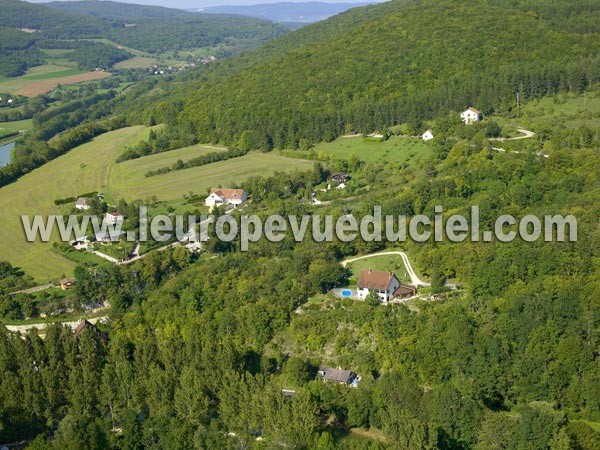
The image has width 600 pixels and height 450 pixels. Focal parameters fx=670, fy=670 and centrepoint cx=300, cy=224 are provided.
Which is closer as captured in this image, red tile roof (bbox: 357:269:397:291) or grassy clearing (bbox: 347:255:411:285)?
red tile roof (bbox: 357:269:397:291)

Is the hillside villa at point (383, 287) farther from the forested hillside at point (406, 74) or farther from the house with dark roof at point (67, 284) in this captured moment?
the forested hillside at point (406, 74)

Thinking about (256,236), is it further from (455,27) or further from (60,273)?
(455,27)

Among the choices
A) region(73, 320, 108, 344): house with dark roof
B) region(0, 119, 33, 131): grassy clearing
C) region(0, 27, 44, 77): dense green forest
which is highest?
region(0, 27, 44, 77): dense green forest

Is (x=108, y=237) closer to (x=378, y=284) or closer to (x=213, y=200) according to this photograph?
(x=213, y=200)

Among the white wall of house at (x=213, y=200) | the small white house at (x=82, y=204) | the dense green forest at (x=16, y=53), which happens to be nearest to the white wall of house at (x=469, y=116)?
the white wall of house at (x=213, y=200)

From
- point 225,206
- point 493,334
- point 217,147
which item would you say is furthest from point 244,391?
point 217,147

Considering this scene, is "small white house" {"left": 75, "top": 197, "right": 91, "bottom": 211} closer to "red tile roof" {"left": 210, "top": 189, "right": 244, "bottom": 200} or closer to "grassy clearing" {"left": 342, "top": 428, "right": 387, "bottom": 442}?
"red tile roof" {"left": 210, "top": 189, "right": 244, "bottom": 200}

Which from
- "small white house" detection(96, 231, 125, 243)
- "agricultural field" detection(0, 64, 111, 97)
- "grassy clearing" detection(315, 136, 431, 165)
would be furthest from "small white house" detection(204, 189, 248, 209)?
"agricultural field" detection(0, 64, 111, 97)
